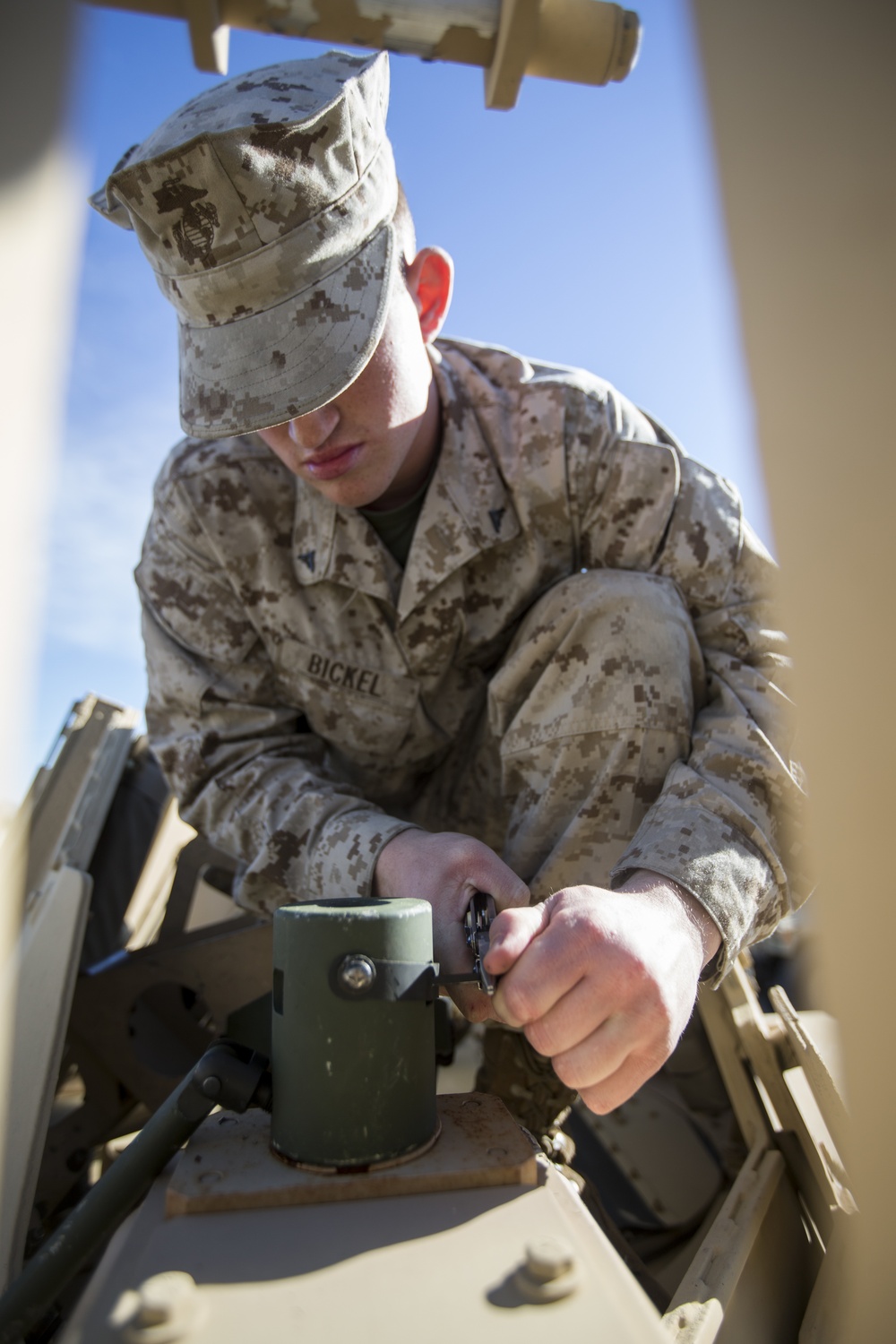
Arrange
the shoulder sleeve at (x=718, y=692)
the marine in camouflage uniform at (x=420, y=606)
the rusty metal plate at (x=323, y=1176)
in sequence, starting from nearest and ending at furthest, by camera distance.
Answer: the rusty metal plate at (x=323, y=1176), the shoulder sleeve at (x=718, y=692), the marine in camouflage uniform at (x=420, y=606)

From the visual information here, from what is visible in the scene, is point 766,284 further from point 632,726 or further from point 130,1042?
point 130,1042

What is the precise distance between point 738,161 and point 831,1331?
1.14 metres

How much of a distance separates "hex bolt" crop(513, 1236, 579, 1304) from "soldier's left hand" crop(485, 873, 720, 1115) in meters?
0.23

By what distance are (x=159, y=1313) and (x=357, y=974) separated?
0.29m

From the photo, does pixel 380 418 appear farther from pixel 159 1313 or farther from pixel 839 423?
pixel 159 1313

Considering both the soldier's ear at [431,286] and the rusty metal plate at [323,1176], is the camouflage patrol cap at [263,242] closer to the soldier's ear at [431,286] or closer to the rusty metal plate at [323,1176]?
the soldier's ear at [431,286]

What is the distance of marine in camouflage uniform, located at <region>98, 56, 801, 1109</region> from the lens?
4.43 feet

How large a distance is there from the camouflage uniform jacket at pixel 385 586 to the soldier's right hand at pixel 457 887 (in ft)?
1.18

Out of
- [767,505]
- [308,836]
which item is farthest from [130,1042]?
[767,505]

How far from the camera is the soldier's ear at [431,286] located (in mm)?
1726

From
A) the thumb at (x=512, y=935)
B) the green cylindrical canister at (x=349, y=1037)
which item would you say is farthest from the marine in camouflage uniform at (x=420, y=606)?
the green cylindrical canister at (x=349, y=1037)

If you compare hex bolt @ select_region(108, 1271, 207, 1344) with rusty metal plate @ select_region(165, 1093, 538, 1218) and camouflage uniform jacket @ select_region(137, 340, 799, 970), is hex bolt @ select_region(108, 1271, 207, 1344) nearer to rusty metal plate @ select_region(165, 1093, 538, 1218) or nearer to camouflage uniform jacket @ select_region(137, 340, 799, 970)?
rusty metal plate @ select_region(165, 1093, 538, 1218)

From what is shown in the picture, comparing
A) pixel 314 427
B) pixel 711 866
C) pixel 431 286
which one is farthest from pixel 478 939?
pixel 431 286

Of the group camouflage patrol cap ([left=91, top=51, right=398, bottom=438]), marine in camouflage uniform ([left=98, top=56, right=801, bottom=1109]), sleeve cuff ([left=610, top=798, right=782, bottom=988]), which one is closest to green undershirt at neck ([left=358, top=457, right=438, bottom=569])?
marine in camouflage uniform ([left=98, top=56, right=801, bottom=1109])
